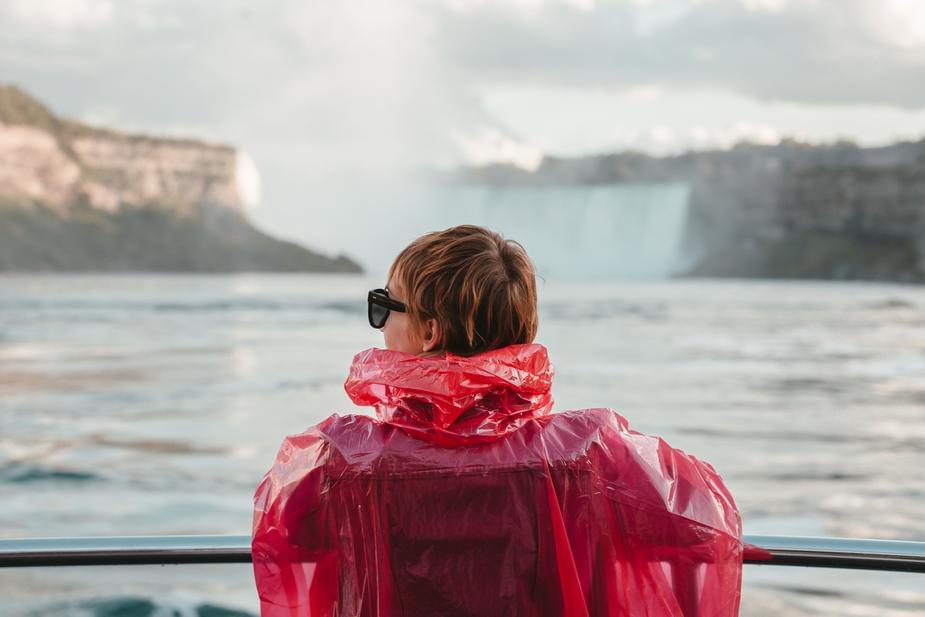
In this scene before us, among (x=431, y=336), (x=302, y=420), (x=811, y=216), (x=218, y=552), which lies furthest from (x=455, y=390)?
(x=811, y=216)

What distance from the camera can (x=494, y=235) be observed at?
1436 millimetres

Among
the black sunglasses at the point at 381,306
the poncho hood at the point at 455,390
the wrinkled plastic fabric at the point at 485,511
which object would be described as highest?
the black sunglasses at the point at 381,306

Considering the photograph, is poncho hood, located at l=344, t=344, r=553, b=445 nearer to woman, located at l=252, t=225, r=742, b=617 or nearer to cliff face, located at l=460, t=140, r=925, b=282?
woman, located at l=252, t=225, r=742, b=617

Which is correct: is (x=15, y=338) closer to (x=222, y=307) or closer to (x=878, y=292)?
(x=222, y=307)

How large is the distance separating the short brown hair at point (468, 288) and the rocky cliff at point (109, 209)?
136123mm

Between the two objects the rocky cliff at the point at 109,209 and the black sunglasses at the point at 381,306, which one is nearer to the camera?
the black sunglasses at the point at 381,306

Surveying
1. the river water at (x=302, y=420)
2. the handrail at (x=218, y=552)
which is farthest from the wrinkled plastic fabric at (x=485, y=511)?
the river water at (x=302, y=420)

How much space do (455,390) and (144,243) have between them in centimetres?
14382

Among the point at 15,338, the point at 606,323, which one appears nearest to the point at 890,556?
the point at 15,338

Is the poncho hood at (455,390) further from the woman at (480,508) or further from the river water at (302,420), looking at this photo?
the river water at (302,420)

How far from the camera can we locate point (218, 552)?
1.56 metres

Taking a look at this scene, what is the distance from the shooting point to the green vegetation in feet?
433

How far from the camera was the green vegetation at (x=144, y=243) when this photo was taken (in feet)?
433

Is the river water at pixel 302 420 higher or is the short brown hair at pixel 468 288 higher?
the short brown hair at pixel 468 288
